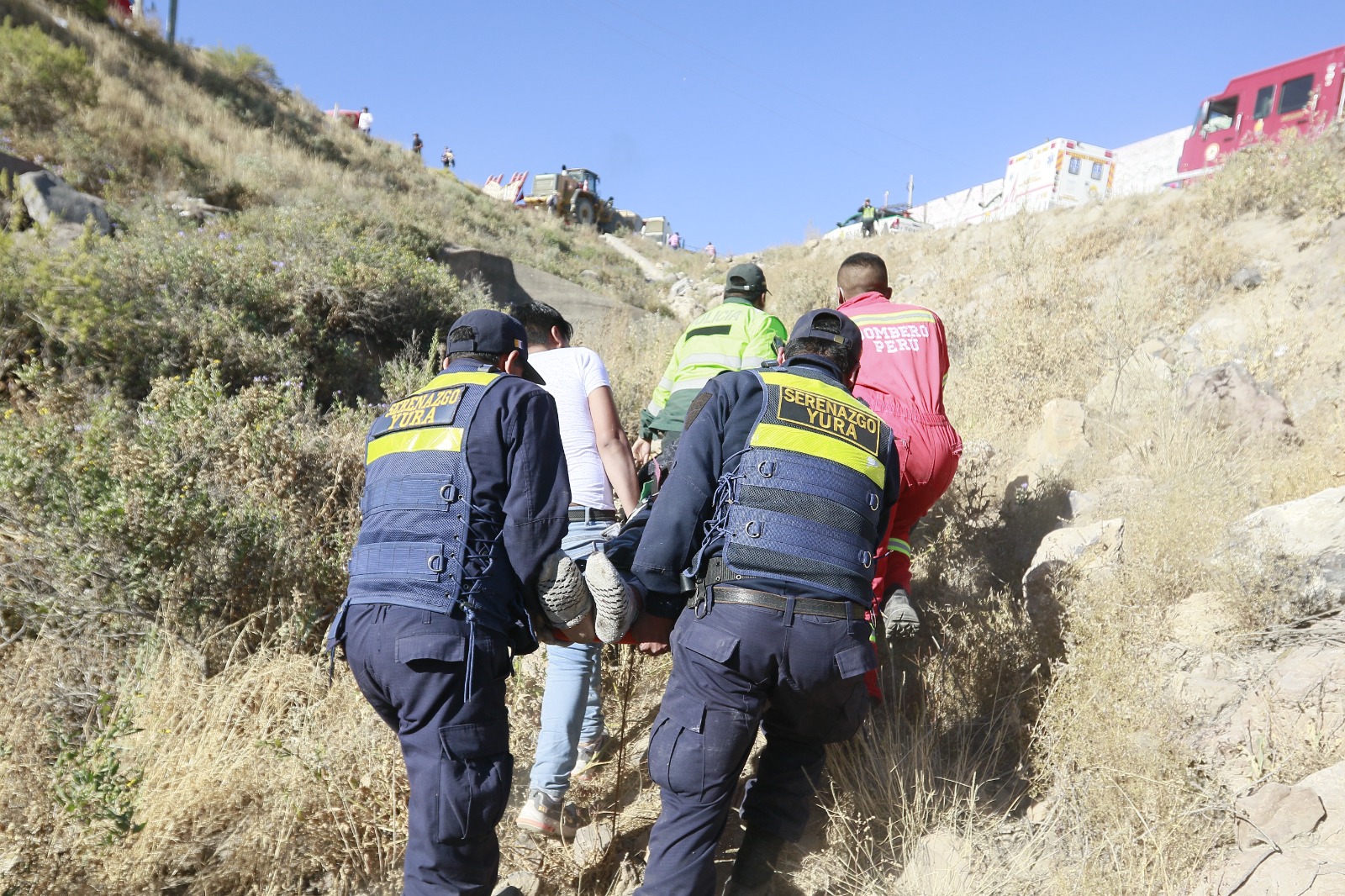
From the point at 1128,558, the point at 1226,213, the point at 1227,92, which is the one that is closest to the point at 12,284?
the point at 1128,558

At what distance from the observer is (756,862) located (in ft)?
8.03

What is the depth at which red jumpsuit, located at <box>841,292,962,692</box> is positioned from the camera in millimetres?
3086

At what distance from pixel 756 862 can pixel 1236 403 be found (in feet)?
15.0

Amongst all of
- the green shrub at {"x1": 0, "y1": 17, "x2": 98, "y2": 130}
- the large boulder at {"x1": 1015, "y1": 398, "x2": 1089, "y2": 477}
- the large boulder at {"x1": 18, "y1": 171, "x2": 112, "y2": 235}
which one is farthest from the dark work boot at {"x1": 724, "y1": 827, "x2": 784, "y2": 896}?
the green shrub at {"x1": 0, "y1": 17, "x2": 98, "y2": 130}

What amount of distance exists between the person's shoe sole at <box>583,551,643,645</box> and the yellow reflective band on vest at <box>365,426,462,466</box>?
52 centimetres

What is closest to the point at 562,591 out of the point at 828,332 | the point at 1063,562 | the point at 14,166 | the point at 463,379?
the point at 463,379

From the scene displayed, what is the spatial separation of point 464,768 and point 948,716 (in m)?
2.17

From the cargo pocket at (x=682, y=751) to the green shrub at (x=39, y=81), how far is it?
38.9ft

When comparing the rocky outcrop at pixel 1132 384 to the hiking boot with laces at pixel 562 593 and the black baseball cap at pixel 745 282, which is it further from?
the hiking boot with laces at pixel 562 593

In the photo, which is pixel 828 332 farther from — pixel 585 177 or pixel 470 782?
pixel 585 177

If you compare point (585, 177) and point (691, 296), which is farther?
point (585, 177)

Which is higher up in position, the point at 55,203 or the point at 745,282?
the point at 55,203

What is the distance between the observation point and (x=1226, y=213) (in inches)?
344

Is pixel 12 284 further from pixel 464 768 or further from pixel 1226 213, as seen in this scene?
pixel 1226 213
